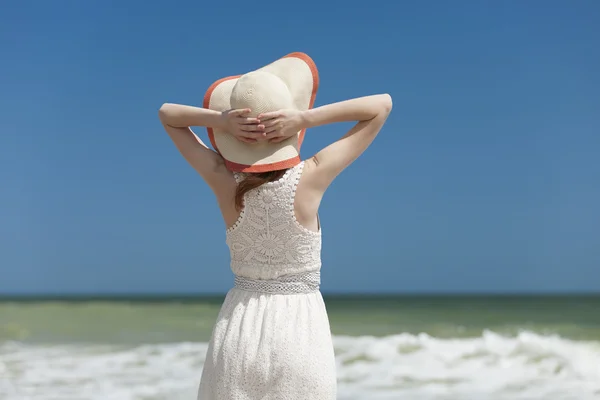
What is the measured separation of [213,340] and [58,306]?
1278 centimetres

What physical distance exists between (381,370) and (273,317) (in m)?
5.31

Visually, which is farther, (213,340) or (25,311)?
(25,311)

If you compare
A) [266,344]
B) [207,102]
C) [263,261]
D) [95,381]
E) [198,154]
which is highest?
[207,102]

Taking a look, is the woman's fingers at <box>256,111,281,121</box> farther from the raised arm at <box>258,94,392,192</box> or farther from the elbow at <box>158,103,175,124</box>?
the elbow at <box>158,103,175,124</box>

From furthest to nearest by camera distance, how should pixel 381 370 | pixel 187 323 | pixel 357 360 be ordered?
pixel 187 323 < pixel 357 360 < pixel 381 370

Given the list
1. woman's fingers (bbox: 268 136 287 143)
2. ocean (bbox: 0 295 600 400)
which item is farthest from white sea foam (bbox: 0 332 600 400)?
woman's fingers (bbox: 268 136 287 143)

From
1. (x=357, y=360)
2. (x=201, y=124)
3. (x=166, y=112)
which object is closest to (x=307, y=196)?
(x=201, y=124)

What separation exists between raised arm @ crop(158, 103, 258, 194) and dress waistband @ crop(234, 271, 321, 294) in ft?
1.06

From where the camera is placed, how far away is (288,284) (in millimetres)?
2275

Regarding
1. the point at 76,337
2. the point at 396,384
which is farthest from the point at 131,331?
the point at 396,384

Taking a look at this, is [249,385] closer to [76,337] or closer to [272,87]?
[272,87]

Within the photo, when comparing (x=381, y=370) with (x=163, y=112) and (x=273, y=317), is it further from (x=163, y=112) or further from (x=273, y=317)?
(x=163, y=112)

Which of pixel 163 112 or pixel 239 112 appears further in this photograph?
pixel 163 112

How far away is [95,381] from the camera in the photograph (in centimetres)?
704
